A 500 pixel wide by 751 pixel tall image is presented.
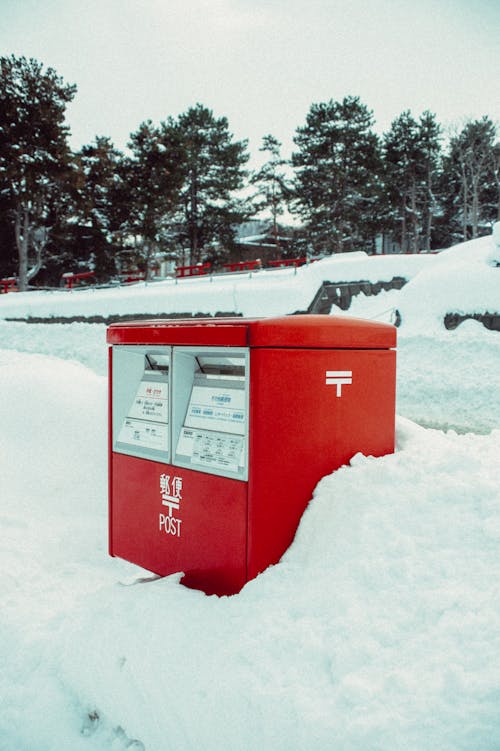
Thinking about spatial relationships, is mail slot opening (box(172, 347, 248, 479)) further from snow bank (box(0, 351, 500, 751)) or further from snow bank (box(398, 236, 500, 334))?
snow bank (box(398, 236, 500, 334))

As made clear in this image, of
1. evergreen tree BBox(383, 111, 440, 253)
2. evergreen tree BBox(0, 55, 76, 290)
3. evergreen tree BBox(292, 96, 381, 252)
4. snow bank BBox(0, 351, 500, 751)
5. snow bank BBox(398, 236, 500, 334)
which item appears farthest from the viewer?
evergreen tree BBox(383, 111, 440, 253)

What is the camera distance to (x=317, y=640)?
1.99 m

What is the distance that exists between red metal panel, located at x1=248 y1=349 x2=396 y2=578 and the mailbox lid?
0.15 ft

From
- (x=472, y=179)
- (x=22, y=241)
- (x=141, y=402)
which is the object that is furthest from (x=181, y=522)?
(x=472, y=179)

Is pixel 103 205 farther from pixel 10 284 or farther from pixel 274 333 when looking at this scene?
pixel 274 333

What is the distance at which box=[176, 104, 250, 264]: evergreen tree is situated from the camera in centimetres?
3912

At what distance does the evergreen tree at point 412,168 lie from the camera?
3891cm

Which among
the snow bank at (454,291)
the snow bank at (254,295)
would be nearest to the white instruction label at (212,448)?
the snow bank at (454,291)

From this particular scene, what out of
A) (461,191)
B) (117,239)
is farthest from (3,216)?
(461,191)

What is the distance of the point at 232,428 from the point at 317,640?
0.99 m

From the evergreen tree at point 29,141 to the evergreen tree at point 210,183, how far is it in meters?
9.67

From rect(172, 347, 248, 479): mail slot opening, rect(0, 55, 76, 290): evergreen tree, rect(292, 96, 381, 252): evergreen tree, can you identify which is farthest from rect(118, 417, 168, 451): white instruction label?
rect(292, 96, 381, 252): evergreen tree

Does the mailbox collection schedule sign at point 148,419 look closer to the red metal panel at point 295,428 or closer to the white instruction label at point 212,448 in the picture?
the white instruction label at point 212,448

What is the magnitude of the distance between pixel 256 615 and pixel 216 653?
0.21 m
